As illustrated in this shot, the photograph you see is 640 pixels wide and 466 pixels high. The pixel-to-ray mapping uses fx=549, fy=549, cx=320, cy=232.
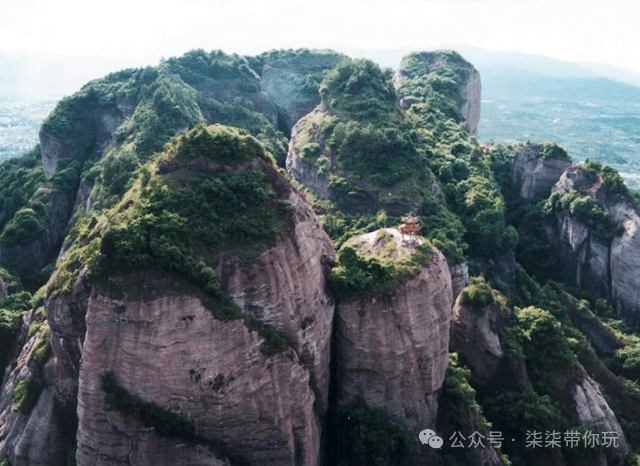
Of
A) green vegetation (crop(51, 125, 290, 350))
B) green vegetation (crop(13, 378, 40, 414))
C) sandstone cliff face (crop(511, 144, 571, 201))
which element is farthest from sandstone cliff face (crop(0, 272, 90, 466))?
sandstone cliff face (crop(511, 144, 571, 201))

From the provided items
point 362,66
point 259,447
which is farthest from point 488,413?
point 362,66

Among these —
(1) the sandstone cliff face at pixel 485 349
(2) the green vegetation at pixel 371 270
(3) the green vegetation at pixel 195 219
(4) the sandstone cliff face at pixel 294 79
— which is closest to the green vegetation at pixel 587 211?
(1) the sandstone cliff face at pixel 485 349

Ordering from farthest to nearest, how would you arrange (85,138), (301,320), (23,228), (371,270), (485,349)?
(85,138) < (23,228) < (485,349) < (371,270) < (301,320)

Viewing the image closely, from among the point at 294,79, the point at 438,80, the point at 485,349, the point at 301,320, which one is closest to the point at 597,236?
the point at 485,349

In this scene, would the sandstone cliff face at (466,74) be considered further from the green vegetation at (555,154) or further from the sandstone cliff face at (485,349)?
the sandstone cliff face at (485,349)

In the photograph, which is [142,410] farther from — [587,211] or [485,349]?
[587,211]

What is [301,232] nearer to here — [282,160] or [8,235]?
[8,235]

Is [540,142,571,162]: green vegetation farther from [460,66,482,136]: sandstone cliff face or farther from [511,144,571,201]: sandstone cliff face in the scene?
[460,66,482,136]: sandstone cliff face
